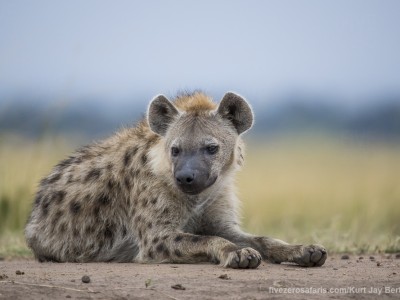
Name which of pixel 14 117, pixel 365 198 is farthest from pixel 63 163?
pixel 365 198

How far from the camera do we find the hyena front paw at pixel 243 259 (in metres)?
5.67

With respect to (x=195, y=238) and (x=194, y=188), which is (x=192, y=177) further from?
(x=195, y=238)

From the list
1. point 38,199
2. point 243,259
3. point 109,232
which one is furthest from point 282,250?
point 38,199

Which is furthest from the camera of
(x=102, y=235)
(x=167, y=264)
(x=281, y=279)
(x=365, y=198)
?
(x=365, y=198)

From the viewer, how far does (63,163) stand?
275 inches

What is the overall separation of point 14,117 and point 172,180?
4.02 m

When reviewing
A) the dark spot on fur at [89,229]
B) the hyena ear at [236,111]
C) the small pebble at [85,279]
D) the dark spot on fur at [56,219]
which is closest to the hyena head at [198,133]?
the hyena ear at [236,111]

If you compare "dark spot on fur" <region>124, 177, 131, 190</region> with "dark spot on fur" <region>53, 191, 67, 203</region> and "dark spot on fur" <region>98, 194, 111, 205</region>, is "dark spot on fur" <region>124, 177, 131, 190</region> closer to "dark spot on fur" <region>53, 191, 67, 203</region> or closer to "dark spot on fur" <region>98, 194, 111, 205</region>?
"dark spot on fur" <region>98, 194, 111, 205</region>

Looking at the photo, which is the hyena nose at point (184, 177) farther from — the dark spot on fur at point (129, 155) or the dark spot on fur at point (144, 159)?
the dark spot on fur at point (129, 155)

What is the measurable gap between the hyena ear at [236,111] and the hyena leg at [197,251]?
90 centimetres

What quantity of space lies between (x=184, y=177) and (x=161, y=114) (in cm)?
73

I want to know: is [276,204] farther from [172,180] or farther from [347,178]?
[172,180]

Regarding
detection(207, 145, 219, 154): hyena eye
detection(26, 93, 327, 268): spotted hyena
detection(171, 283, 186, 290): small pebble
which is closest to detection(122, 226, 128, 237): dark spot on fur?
detection(26, 93, 327, 268): spotted hyena

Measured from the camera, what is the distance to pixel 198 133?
637cm
